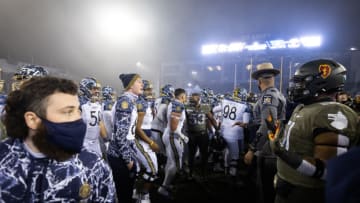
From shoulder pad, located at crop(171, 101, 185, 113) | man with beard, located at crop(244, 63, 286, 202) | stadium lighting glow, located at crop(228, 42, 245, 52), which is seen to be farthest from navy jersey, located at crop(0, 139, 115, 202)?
stadium lighting glow, located at crop(228, 42, 245, 52)

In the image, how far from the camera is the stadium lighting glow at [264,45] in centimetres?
3419

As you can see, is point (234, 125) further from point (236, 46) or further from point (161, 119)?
point (236, 46)

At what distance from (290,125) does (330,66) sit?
0.66 metres

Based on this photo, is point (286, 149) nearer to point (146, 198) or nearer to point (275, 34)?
point (146, 198)

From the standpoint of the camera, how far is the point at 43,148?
1.60 meters

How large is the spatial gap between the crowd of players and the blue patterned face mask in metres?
0.25

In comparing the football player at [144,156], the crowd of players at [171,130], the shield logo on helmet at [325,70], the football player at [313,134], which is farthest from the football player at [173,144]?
the shield logo on helmet at [325,70]

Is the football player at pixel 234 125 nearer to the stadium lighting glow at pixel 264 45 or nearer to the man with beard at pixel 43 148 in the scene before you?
the man with beard at pixel 43 148

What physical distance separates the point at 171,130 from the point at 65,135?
4.67 metres

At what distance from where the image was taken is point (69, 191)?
1.63 metres

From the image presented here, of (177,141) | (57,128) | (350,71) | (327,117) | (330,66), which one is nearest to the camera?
(57,128)

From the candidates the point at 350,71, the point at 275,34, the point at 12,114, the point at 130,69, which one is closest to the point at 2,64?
the point at 130,69

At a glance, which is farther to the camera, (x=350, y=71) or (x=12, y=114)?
(x=350, y=71)

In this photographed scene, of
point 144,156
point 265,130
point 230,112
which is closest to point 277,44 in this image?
point 230,112
